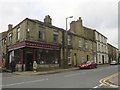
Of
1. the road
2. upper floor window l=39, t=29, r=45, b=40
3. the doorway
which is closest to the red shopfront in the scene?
the doorway

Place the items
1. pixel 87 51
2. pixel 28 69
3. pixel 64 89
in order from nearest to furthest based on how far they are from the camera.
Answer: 1. pixel 64 89
2. pixel 28 69
3. pixel 87 51

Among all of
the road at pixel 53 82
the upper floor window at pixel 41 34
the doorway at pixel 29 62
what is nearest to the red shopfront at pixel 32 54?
the doorway at pixel 29 62

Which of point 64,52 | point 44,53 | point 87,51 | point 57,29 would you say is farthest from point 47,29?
point 87,51

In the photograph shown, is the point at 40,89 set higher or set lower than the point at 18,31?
lower

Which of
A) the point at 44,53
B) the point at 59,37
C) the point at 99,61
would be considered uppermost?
the point at 59,37

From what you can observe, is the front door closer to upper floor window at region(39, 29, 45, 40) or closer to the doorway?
the doorway

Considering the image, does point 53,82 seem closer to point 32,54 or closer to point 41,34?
point 32,54

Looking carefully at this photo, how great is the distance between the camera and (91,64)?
74.5 ft

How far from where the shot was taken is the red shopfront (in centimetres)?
1756

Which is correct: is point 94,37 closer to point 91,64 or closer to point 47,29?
point 91,64

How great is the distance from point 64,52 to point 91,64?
5.16 m

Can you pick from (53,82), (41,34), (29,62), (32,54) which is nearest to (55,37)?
(41,34)

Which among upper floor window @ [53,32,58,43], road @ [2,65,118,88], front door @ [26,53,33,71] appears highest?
upper floor window @ [53,32,58,43]

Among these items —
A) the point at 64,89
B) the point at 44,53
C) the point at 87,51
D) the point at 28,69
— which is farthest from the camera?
the point at 87,51
